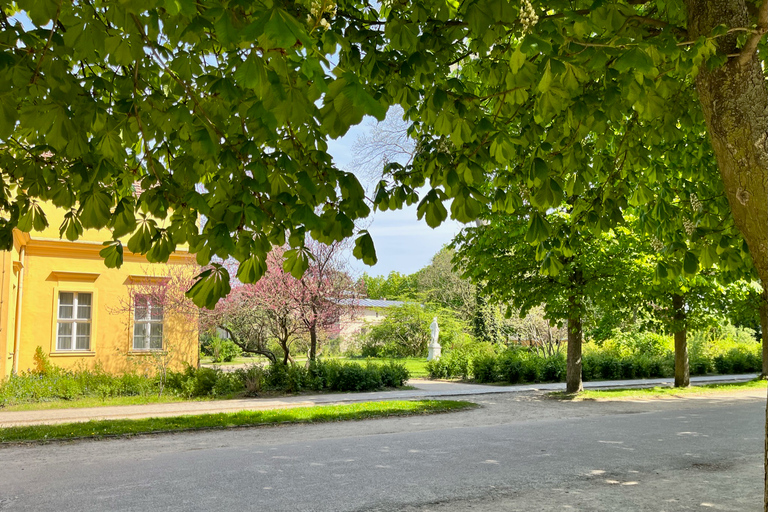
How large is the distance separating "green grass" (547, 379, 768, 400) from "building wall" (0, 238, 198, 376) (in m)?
11.0

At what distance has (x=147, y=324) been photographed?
16859 mm

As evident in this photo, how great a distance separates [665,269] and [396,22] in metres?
2.98

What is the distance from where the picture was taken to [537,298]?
1393cm

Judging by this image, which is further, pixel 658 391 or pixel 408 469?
pixel 658 391

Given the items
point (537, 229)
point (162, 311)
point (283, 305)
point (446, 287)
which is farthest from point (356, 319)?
point (537, 229)

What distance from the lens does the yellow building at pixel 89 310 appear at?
1526 cm

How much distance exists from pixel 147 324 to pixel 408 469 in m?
12.4

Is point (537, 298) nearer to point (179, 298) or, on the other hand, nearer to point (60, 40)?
point (179, 298)

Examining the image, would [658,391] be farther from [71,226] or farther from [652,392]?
[71,226]

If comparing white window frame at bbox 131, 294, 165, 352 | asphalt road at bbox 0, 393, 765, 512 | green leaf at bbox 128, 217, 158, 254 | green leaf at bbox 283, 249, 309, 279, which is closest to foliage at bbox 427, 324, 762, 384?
asphalt road at bbox 0, 393, 765, 512

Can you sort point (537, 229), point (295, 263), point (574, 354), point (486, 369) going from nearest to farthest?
point (295, 263) < point (537, 229) < point (574, 354) < point (486, 369)

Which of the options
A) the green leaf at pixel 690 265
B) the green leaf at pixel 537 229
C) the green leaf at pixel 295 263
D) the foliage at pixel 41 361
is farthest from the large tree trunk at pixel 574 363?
the foliage at pixel 41 361

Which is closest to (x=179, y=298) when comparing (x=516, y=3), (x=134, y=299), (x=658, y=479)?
(x=134, y=299)

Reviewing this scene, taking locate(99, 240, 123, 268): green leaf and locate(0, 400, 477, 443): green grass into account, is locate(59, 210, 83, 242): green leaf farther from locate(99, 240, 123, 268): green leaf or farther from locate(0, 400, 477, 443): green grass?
locate(0, 400, 477, 443): green grass
